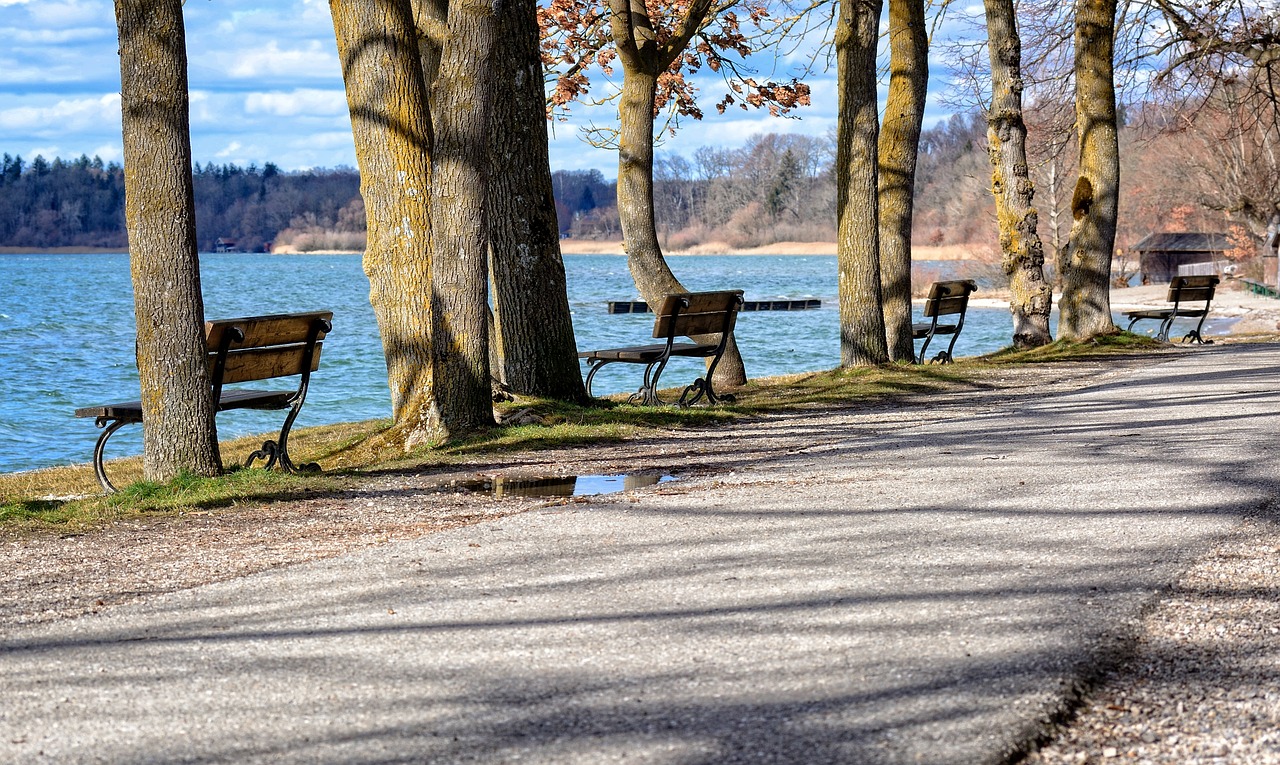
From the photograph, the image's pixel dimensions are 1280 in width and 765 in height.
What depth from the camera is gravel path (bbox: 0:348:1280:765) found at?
134 inches

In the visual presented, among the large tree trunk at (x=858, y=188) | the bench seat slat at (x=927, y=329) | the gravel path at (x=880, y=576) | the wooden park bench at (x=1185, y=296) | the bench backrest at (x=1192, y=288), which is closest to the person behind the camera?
the gravel path at (x=880, y=576)

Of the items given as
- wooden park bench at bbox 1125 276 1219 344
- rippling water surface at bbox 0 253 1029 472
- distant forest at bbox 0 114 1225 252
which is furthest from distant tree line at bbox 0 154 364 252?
wooden park bench at bbox 1125 276 1219 344

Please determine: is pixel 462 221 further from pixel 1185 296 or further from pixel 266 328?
pixel 1185 296

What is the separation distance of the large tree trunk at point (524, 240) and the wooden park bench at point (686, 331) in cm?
106

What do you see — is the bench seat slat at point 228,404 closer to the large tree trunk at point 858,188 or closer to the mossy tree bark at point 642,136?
the mossy tree bark at point 642,136

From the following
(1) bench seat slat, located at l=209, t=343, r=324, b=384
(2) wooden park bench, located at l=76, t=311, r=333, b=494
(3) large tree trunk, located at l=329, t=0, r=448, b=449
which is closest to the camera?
(2) wooden park bench, located at l=76, t=311, r=333, b=494

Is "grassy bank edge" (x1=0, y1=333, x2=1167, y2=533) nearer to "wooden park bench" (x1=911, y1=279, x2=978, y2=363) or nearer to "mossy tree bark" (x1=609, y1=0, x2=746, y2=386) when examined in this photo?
"wooden park bench" (x1=911, y1=279, x2=978, y2=363)

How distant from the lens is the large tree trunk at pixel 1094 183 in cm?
1895

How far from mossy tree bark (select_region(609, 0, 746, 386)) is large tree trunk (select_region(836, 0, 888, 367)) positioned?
144 cm

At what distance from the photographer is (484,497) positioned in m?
7.27

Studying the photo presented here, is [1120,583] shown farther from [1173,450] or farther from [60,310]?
[60,310]

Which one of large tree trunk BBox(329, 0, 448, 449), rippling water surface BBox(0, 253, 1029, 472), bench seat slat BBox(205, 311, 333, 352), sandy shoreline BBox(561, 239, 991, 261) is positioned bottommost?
rippling water surface BBox(0, 253, 1029, 472)

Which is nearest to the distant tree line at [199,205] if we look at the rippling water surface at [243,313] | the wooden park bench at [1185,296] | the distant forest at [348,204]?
the distant forest at [348,204]

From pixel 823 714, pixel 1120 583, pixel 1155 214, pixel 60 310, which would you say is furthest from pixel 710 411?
pixel 1155 214
